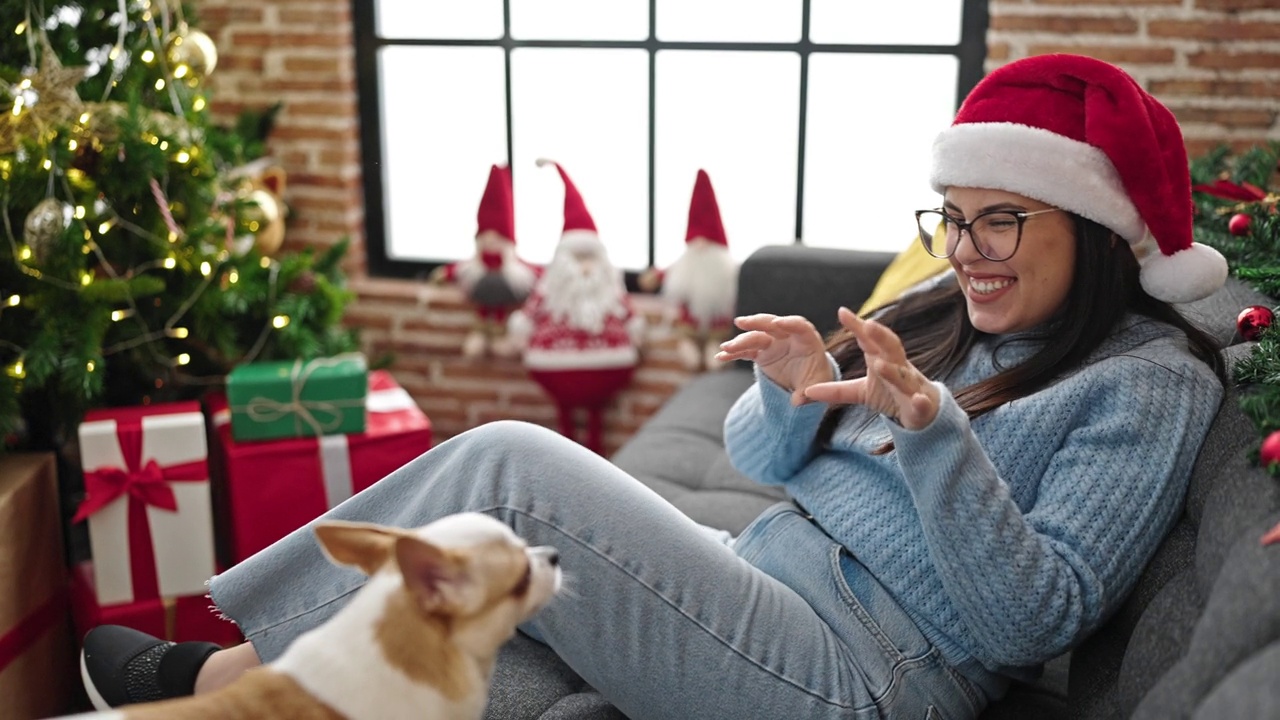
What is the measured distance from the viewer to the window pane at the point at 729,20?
2846 mm

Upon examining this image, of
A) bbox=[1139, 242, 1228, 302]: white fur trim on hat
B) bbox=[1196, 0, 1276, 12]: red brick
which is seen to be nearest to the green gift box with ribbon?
bbox=[1139, 242, 1228, 302]: white fur trim on hat

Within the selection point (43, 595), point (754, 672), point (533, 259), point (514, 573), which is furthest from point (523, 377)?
point (514, 573)

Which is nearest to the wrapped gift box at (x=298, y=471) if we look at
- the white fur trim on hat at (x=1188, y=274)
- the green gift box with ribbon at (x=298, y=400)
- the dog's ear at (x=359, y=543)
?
the green gift box with ribbon at (x=298, y=400)

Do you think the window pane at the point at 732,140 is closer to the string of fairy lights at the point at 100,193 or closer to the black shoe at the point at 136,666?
the string of fairy lights at the point at 100,193

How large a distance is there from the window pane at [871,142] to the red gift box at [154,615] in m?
1.63

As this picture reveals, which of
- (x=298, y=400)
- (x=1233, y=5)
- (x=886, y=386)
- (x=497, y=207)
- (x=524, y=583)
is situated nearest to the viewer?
(x=524, y=583)

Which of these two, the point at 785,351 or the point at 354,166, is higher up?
the point at 354,166

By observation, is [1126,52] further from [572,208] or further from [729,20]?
[572,208]

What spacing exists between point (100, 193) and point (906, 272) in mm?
1514

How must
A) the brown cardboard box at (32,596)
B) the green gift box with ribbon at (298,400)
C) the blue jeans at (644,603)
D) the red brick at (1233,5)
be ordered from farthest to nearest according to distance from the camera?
the red brick at (1233,5), the green gift box with ribbon at (298,400), the brown cardboard box at (32,596), the blue jeans at (644,603)

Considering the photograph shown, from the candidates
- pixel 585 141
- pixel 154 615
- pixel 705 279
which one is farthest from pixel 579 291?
pixel 154 615

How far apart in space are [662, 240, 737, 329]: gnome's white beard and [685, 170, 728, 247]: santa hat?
0.06 ft

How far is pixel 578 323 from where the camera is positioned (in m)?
2.81

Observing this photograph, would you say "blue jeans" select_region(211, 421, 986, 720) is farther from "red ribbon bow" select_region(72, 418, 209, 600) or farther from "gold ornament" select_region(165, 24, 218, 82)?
"gold ornament" select_region(165, 24, 218, 82)
